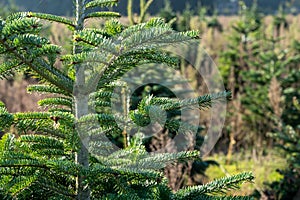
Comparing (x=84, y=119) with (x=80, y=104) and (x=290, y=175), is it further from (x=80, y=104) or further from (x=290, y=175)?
(x=290, y=175)

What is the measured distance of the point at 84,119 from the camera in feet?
3.71

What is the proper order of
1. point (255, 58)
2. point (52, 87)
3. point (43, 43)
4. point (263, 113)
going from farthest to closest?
1. point (255, 58)
2. point (263, 113)
3. point (52, 87)
4. point (43, 43)

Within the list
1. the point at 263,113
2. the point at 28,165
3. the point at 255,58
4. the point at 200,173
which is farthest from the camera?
the point at 255,58

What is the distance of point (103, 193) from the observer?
4.67 feet

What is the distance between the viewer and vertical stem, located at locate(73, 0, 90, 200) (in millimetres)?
1270

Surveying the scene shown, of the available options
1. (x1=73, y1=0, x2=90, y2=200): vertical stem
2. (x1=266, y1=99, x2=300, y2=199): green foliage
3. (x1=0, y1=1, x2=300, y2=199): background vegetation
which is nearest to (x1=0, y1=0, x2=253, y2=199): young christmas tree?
(x1=73, y1=0, x2=90, y2=200): vertical stem

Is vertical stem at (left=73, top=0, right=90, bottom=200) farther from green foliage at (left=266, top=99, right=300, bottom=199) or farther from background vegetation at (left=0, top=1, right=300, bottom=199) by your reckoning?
green foliage at (left=266, top=99, right=300, bottom=199)

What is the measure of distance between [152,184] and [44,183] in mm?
379

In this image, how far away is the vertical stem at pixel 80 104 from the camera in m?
1.27

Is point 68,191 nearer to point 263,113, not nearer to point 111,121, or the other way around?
point 111,121

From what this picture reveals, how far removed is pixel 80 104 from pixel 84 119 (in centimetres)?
→ 17

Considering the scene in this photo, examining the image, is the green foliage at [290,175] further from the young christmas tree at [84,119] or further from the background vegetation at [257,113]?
the young christmas tree at [84,119]

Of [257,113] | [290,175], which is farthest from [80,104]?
[257,113]

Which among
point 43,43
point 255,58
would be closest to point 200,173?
point 43,43
